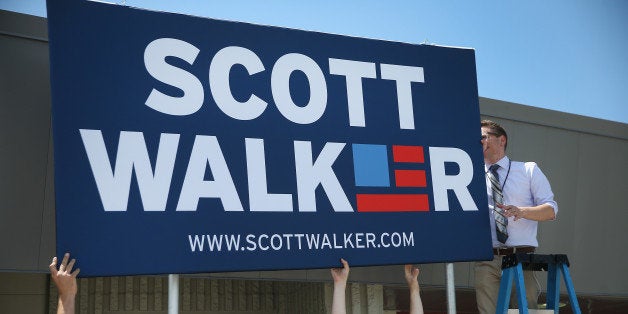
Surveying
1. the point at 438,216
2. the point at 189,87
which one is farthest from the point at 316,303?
the point at 189,87

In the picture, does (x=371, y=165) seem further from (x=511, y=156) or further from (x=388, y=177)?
(x=511, y=156)

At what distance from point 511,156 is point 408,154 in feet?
8.47

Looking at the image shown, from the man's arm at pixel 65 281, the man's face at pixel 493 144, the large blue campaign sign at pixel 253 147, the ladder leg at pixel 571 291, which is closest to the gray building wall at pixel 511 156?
the large blue campaign sign at pixel 253 147

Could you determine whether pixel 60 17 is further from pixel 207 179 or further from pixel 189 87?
pixel 207 179

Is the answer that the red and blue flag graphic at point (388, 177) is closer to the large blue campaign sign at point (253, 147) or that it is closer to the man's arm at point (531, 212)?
the large blue campaign sign at point (253, 147)

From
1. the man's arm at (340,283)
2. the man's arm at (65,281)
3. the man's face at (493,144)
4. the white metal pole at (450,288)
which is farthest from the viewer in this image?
the man's face at (493,144)

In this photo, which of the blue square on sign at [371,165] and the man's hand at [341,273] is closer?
the man's hand at [341,273]

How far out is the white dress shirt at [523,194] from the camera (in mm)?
4484

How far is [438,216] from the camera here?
4301 mm

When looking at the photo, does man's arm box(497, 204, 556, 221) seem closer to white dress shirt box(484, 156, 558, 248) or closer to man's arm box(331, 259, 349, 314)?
white dress shirt box(484, 156, 558, 248)

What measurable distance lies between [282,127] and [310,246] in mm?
654

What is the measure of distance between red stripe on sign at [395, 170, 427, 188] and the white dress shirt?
1.77 feet

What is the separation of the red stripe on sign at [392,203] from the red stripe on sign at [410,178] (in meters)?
0.06

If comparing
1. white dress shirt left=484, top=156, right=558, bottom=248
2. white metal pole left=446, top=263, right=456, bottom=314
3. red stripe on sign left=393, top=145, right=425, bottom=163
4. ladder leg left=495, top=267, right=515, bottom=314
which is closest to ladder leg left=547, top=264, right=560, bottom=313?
ladder leg left=495, top=267, right=515, bottom=314
